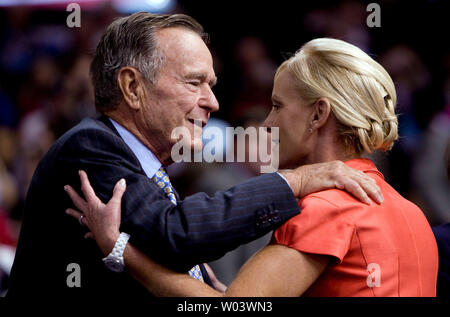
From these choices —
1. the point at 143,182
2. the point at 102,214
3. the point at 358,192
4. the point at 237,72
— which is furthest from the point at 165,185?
the point at 237,72

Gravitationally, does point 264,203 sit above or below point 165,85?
below

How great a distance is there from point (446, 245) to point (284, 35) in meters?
4.39

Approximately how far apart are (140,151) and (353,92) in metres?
0.83

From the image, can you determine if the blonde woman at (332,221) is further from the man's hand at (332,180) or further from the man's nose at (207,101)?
the man's nose at (207,101)

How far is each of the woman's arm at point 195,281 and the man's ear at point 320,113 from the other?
499mm

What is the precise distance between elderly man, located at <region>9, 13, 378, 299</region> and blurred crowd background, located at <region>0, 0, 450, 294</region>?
6.24 feet

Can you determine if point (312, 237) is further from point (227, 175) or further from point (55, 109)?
point (55, 109)

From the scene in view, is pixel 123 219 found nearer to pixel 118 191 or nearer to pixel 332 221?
pixel 118 191

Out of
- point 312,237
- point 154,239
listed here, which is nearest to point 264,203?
point 312,237

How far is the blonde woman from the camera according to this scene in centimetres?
201

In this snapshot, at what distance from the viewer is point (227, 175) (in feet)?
14.4

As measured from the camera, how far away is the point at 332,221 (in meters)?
2.03

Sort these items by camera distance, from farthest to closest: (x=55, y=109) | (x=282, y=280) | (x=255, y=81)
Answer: (x=255, y=81), (x=55, y=109), (x=282, y=280)

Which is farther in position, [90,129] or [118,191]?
[90,129]
